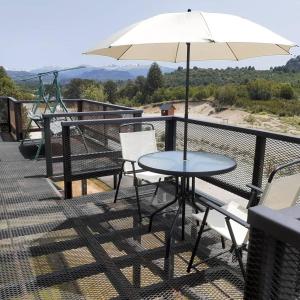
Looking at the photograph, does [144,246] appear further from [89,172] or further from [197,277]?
[89,172]

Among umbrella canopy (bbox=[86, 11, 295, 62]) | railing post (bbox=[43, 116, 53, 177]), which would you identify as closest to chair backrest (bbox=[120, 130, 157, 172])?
umbrella canopy (bbox=[86, 11, 295, 62])

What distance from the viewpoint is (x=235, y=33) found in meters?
2.72

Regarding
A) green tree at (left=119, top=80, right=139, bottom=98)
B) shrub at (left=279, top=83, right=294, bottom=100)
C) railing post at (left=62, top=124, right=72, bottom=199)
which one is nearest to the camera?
railing post at (left=62, top=124, right=72, bottom=199)

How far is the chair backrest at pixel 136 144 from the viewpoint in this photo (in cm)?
418

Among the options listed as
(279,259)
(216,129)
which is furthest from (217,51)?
(279,259)

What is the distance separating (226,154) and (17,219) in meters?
2.51

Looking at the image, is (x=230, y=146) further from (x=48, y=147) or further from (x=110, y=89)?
(x=110, y=89)

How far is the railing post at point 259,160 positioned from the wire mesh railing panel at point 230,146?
2.4 inches

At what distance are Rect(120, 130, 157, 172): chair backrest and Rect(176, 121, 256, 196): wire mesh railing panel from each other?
0.55 m

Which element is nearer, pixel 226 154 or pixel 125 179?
pixel 226 154

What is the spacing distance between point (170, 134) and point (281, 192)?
2.89 m

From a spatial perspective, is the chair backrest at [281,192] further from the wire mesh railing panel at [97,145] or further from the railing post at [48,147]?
the railing post at [48,147]

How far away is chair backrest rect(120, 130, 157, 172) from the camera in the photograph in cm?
418

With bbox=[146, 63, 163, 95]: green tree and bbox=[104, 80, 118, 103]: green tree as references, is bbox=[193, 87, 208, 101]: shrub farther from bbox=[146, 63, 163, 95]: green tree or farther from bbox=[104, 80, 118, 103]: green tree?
bbox=[104, 80, 118, 103]: green tree
